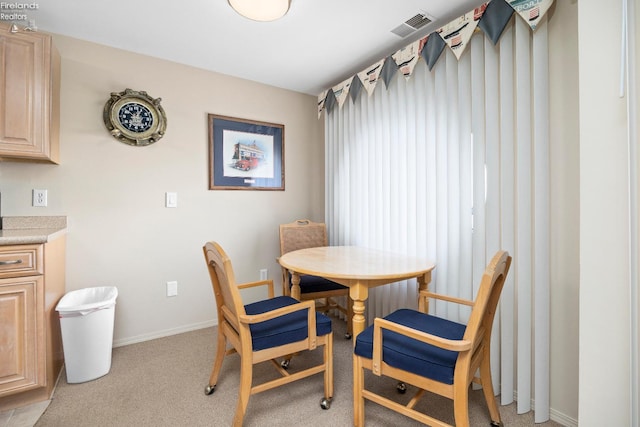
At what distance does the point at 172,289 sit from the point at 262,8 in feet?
7.68

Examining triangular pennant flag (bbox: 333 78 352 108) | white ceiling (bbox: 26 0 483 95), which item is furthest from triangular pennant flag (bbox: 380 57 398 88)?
triangular pennant flag (bbox: 333 78 352 108)

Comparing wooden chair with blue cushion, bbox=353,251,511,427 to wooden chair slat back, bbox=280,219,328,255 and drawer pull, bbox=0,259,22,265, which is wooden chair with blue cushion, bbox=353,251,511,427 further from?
Result: drawer pull, bbox=0,259,22,265

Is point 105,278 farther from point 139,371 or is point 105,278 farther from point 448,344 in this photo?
point 448,344

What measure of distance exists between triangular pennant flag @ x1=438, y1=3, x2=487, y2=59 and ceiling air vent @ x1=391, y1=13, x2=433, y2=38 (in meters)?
0.15

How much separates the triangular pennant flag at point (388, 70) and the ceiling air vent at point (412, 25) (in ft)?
0.65

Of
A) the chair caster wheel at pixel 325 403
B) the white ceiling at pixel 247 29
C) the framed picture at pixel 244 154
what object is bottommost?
the chair caster wheel at pixel 325 403

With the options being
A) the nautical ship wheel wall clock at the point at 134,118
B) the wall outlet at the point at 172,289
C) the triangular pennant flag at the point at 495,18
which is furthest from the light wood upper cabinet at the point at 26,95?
the triangular pennant flag at the point at 495,18

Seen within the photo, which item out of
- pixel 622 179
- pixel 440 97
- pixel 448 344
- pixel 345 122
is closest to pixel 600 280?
pixel 622 179

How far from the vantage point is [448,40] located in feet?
6.45

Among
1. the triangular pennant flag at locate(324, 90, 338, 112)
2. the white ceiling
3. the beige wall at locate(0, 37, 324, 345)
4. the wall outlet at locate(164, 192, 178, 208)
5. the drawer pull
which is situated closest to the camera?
the drawer pull

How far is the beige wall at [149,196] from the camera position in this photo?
2.28 m

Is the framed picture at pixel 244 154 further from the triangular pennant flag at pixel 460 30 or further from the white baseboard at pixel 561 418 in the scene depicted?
the white baseboard at pixel 561 418

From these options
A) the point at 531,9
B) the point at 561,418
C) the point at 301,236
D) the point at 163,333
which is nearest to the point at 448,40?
the point at 531,9

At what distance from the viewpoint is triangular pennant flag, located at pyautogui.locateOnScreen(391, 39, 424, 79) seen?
219 cm
